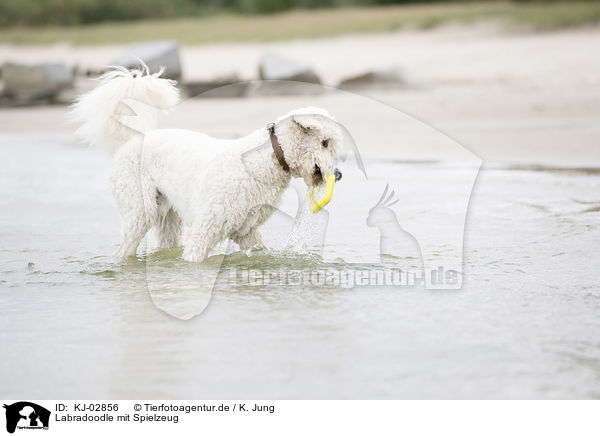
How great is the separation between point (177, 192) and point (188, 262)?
500mm

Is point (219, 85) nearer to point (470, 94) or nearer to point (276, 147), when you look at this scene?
point (470, 94)

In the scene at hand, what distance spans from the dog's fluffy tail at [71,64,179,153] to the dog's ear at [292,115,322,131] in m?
1.34

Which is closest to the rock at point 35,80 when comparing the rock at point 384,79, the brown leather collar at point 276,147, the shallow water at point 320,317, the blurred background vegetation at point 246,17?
the rock at point 384,79

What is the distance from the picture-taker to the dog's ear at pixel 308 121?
5.05 metres

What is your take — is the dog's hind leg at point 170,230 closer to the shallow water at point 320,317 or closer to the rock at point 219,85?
the shallow water at point 320,317

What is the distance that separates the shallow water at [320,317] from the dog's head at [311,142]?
0.48 metres

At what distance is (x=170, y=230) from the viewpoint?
6285 mm

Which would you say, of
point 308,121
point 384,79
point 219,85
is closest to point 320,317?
point 308,121

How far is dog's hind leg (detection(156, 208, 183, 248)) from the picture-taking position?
6.26 metres

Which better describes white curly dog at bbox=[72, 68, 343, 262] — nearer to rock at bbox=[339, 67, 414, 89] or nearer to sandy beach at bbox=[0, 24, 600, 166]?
sandy beach at bbox=[0, 24, 600, 166]
